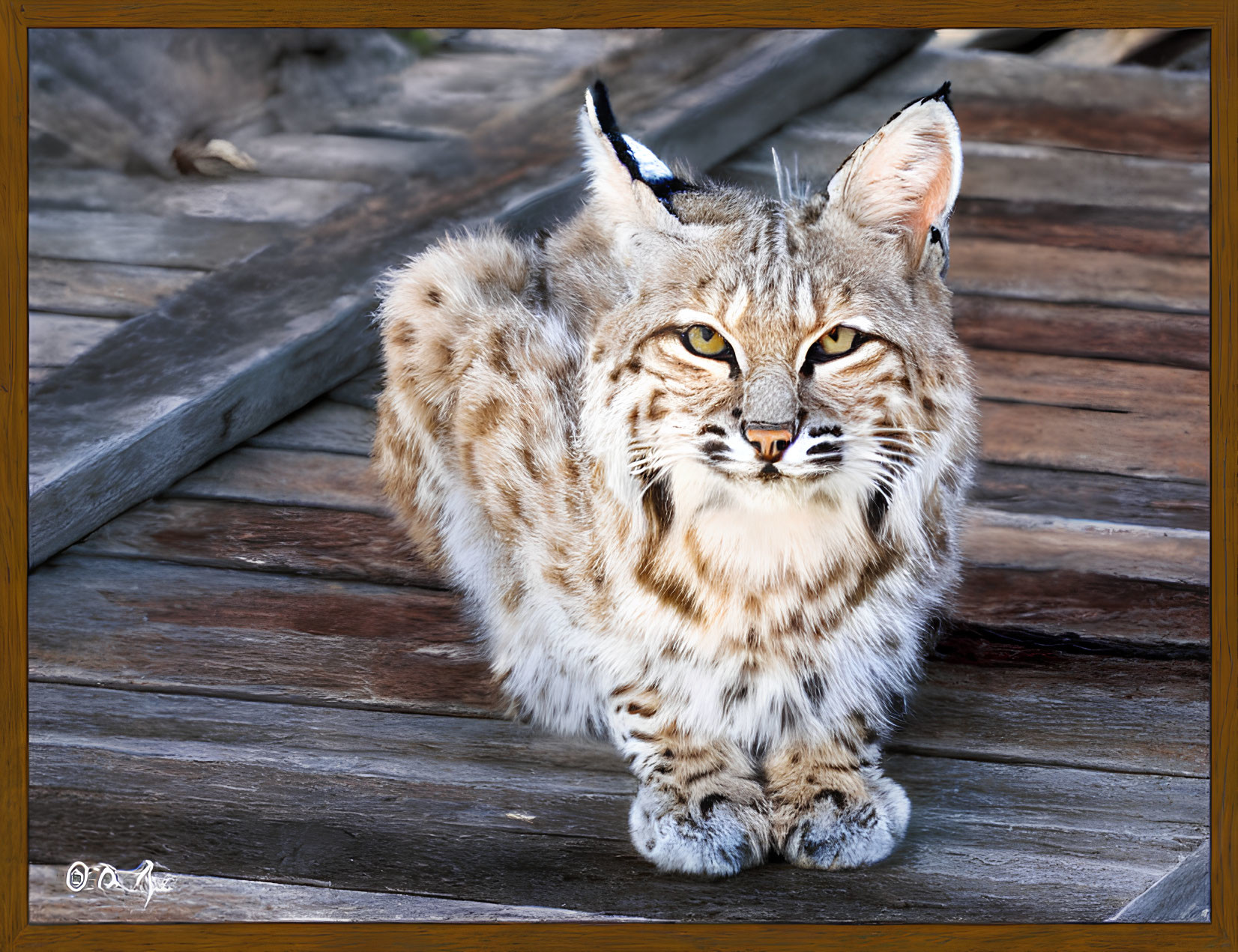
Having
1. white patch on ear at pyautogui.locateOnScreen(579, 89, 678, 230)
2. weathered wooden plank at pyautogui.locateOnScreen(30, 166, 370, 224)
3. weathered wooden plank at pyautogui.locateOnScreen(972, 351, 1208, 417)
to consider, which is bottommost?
weathered wooden plank at pyautogui.locateOnScreen(972, 351, 1208, 417)

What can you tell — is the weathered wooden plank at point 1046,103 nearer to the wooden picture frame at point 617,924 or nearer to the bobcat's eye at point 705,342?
the wooden picture frame at point 617,924

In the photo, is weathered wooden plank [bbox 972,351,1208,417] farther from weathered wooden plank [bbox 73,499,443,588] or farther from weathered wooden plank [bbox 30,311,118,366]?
weathered wooden plank [bbox 30,311,118,366]

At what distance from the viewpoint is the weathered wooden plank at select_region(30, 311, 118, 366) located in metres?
2.39

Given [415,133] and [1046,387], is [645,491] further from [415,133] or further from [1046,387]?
[1046,387]

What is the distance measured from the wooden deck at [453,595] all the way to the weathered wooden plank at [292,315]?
11 mm

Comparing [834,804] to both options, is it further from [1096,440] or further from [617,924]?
[1096,440]

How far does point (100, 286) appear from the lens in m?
2.67

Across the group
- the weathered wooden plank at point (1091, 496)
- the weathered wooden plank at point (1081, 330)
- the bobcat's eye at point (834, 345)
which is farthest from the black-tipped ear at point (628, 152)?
the weathered wooden plank at point (1081, 330)

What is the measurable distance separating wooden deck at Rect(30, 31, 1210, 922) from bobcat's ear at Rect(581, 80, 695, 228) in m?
0.51

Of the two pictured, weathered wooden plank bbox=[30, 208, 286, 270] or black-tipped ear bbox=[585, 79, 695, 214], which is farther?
weathered wooden plank bbox=[30, 208, 286, 270]

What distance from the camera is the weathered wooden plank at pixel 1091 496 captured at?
273 cm

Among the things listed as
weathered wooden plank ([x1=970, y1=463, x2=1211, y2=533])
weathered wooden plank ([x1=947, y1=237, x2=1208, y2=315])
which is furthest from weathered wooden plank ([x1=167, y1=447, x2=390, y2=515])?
weathered wooden plank ([x1=947, y1=237, x2=1208, y2=315])

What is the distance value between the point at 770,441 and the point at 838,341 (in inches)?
8.1

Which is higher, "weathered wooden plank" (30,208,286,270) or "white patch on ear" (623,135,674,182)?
"white patch on ear" (623,135,674,182)
